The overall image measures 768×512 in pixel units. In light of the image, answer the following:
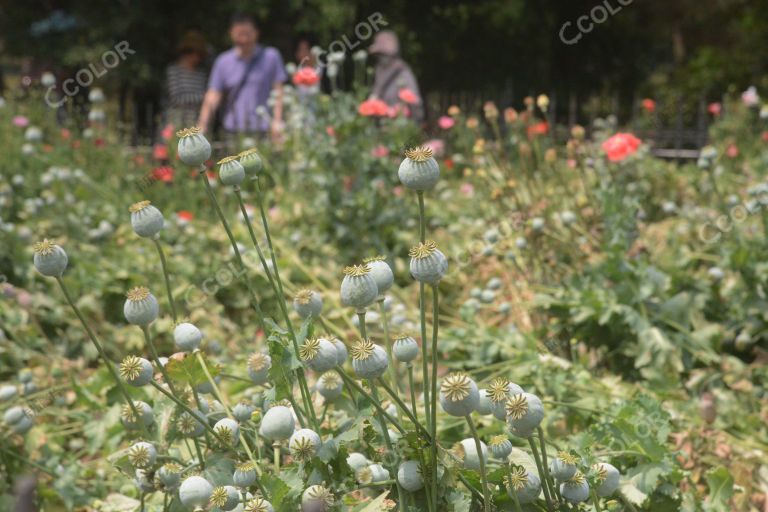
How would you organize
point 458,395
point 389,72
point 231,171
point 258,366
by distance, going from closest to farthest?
point 458,395 → point 231,171 → point 258,366 → point 389,72

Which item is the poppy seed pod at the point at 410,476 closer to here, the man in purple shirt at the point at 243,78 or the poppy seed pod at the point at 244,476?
the poppy seed pod at the point at 244,476

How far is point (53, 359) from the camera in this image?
107 inches

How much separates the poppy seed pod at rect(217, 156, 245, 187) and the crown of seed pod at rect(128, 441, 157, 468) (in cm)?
38

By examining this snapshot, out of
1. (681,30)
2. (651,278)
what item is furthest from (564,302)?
(681,30)

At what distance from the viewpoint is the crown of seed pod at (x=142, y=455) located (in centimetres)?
109

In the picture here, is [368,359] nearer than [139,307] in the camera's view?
Yes

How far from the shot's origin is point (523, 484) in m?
1.00

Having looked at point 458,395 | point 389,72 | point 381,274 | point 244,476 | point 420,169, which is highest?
point 389,72

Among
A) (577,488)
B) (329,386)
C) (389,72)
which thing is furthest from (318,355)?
(389,72)

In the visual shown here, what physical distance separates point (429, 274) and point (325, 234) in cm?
302

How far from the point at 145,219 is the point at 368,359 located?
0.38 m

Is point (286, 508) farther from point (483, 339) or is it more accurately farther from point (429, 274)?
point (483, 339)

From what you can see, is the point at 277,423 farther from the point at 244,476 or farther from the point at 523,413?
the point at 523,413

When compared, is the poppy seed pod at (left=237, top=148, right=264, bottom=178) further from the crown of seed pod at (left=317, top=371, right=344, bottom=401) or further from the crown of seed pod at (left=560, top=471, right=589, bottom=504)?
the crown of seed pod at (left=560, top=471, right=589, bottom=504)
